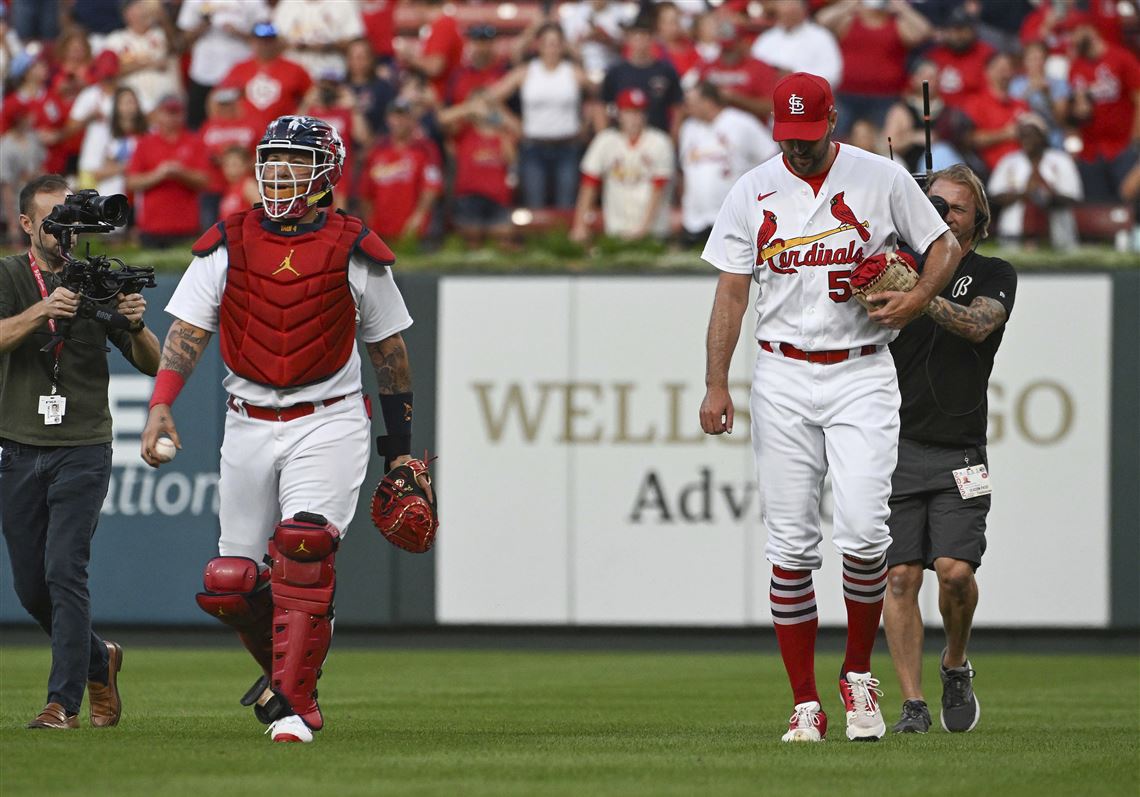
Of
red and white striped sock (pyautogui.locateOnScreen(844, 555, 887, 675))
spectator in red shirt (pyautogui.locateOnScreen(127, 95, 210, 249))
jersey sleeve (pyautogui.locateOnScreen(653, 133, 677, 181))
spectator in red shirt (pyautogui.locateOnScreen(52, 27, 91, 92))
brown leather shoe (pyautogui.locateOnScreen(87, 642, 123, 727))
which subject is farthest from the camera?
spectator in red shirt (pyautogui.locateOnScreen(52, 27, 91, 92))

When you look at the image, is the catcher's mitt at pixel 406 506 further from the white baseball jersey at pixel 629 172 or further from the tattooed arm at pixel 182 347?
the white baseball jersey at pixel 629 172

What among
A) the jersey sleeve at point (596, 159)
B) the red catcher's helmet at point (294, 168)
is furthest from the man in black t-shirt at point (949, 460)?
the jersey sleeve at point (596, 159)

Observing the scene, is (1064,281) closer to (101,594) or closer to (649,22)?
(649,22)

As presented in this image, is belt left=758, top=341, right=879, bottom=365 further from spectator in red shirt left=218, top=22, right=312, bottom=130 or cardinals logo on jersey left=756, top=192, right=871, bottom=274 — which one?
spectator in red shirt left=218, top=22, right=312, bottom=130

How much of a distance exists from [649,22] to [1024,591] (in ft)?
22.1

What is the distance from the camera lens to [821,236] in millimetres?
7664

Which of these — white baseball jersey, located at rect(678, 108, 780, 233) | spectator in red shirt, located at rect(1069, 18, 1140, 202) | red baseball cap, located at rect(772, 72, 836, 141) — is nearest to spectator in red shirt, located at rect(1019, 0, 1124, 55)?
spectator in red shirt, located at rect(1069, 18, 1140, 202)

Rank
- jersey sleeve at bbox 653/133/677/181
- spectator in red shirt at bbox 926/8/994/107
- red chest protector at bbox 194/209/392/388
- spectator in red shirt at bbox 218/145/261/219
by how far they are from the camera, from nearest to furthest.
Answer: red chest protector at bbox 194/209/392/388 → jersey sleeve at bbox 653/133/677/181 → spectator in red shirt at bbox 218/145/261/219 → spectator in red shirt at bbox 926/8/994/107

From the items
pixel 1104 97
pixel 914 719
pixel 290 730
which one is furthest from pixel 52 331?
pixel 1104 97

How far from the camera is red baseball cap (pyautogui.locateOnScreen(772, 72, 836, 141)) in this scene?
24.5ft

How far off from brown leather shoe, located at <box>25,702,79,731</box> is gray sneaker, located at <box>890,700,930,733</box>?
3541 millimetres

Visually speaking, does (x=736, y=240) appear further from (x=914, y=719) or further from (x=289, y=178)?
(x=914, y=719)

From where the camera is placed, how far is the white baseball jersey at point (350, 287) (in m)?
7.51

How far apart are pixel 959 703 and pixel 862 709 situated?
1.24m
